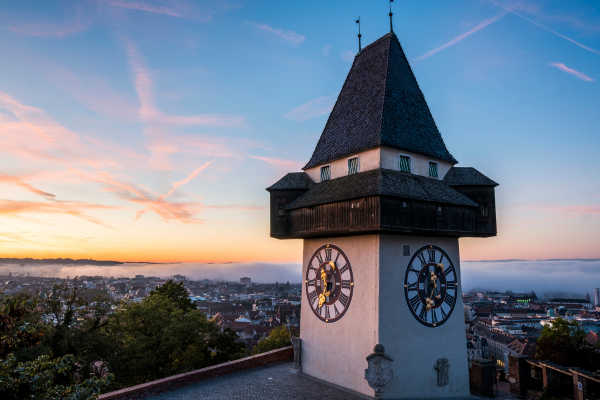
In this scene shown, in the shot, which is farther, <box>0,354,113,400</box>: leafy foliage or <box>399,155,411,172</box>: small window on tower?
<box>399,155,411,172</box>: small window on tower

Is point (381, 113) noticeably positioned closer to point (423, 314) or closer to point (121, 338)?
point (423, 314)

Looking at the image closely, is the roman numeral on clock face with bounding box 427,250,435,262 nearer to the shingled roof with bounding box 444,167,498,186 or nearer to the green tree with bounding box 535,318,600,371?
the shingled roof with bounding box 444,167,498,186

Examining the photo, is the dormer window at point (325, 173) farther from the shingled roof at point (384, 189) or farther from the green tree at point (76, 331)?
the green tree at point (76, 331)

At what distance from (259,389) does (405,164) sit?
831 centimetres

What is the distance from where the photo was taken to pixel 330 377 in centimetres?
1295

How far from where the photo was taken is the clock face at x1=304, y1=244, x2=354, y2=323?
12.8 m

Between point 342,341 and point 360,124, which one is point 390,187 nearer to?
point 360,124

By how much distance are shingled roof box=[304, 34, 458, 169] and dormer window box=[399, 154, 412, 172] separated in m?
0.32

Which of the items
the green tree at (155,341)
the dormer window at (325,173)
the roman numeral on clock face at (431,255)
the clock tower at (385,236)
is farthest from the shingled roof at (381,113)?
the green tree at (155,341)

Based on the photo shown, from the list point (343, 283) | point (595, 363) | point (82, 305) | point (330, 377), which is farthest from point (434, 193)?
point (595, 363)

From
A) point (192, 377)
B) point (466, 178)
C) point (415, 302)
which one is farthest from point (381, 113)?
point (192, 377)

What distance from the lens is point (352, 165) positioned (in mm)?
13641

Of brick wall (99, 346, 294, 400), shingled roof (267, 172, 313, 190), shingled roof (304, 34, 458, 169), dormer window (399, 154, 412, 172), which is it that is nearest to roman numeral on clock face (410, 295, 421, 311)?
dormer window (399, 154, 412, 172)

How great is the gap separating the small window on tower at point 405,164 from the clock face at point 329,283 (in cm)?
336
